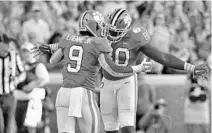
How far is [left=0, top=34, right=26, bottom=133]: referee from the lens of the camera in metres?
11.5

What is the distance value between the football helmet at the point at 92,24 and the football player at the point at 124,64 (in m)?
0.63

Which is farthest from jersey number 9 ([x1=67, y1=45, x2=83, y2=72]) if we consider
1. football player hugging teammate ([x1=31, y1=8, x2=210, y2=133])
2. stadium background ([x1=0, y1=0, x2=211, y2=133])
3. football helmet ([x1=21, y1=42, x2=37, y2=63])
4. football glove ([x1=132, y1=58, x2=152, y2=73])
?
stadium background ([x1=0, y1=0, x2=211, y2=133])

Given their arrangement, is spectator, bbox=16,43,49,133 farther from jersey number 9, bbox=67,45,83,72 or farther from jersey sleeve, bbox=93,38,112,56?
jersey sleeve, bbox=93,38,112,56

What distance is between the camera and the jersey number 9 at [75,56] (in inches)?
352

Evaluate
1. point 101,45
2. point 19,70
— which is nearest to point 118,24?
point 101,45

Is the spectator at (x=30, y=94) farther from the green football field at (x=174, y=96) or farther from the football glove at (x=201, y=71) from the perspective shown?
the football glove at (x=201, y=71)

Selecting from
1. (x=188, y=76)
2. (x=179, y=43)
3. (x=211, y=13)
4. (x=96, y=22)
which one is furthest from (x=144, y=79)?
(x=96, y=22)

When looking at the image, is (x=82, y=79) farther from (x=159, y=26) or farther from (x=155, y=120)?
(x=159, y=26)

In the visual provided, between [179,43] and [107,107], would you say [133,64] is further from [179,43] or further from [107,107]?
[179,43]

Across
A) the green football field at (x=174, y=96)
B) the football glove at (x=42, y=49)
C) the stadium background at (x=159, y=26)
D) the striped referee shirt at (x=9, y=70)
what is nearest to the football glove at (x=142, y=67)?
the football glove at (x=42, y=49)

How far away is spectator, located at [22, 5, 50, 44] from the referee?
1.79 metres

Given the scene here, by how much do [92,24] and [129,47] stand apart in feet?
3.00

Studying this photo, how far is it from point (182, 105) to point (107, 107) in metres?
4.80

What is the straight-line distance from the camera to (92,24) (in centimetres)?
911
